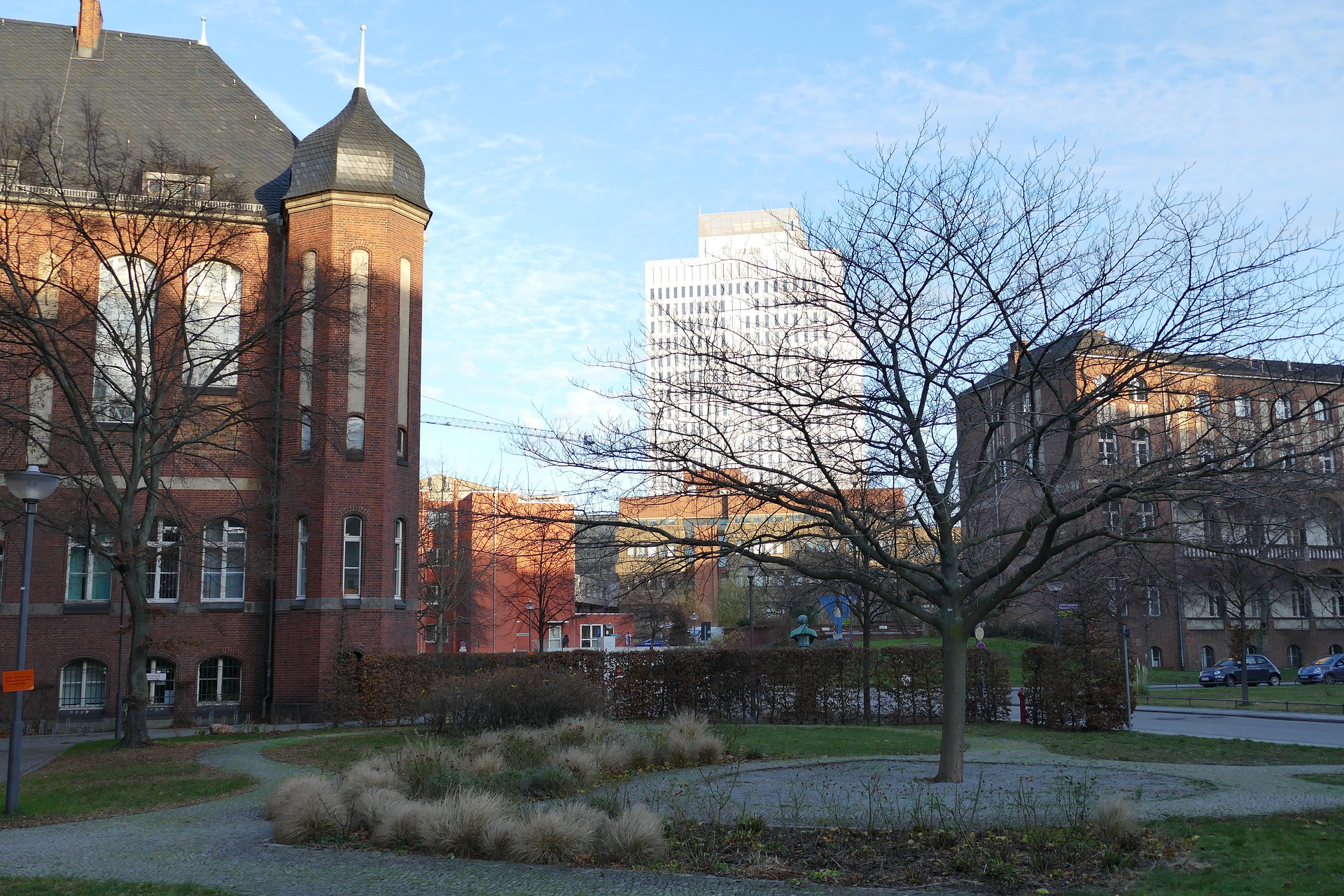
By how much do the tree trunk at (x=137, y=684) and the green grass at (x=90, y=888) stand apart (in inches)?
495

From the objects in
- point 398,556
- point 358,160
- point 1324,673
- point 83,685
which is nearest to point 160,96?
point 358,160

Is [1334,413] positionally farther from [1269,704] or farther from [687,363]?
[1269,704]

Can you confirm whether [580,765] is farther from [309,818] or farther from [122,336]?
[122,336]

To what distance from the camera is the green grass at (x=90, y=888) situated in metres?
7.88

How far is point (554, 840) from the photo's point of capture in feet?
29.1

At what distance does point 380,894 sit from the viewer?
777 cm

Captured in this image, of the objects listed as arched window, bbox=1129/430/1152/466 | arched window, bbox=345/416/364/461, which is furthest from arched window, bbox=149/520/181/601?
arched window, bbox=1129/430/1152/466

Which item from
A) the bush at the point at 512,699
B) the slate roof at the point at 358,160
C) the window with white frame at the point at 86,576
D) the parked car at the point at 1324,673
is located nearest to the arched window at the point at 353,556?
the window with white frame at the point at 86,576

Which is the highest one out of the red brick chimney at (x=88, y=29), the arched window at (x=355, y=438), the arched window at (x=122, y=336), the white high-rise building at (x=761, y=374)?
the red brick chimney at (x=88, y=29)

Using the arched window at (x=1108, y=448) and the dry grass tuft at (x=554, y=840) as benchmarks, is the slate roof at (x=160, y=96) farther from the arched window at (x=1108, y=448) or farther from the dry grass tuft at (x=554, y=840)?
the dry grass tuft at (x=554, y=840)

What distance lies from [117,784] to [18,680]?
3235mm

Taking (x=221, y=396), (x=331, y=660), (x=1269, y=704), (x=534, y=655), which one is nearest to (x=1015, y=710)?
(x=1269, y=704)

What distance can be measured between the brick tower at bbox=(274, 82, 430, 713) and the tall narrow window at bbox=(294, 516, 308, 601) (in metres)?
0.03

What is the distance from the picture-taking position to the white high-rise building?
12.0m
